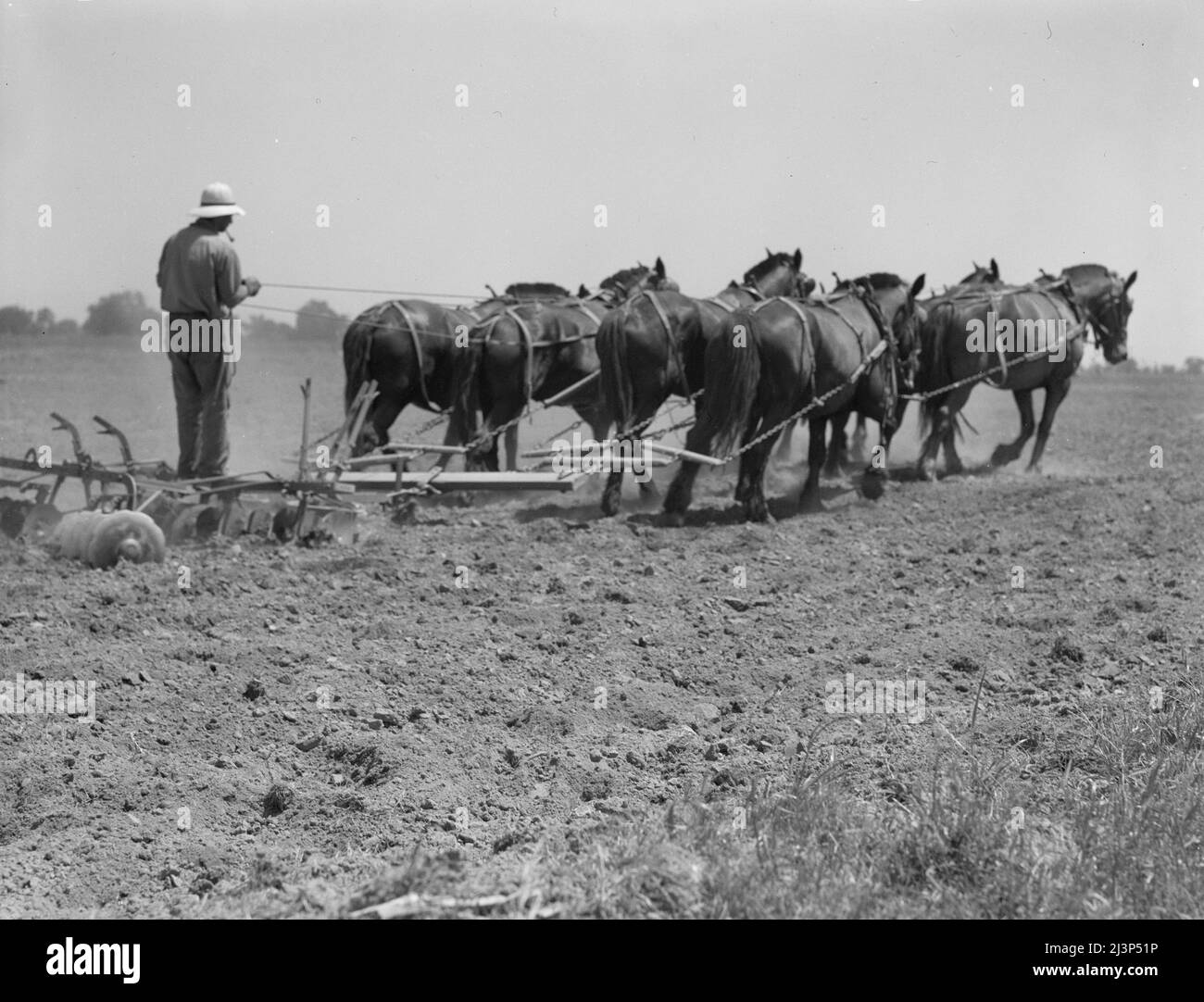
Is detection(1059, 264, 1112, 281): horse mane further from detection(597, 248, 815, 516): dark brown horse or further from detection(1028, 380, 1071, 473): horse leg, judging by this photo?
detection(597, 248, 815, 516): dark brown horse

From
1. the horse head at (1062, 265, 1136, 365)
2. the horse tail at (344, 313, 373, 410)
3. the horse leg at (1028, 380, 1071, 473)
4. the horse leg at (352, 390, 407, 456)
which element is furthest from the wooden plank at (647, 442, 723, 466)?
the horse head at (1062, 265, 1136, 365)

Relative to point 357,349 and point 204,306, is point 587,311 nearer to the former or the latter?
point 357,349

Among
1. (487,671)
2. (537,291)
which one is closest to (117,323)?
(537,291)

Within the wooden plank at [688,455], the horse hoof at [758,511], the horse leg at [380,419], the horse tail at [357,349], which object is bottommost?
the horse hoof at [758,511]

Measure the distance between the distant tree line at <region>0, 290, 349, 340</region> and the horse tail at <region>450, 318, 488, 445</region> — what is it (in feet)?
63.2

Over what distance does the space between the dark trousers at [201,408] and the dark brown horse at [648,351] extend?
337 centimetres

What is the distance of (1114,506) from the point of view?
37.1ft

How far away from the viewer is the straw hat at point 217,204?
9.24 metres

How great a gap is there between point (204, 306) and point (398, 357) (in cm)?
353

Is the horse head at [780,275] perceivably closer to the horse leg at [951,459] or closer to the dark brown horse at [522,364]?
the dark brown horse at [522,364]

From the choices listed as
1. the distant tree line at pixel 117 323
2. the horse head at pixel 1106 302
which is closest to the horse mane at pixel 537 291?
the horse head at pixel 1106 302

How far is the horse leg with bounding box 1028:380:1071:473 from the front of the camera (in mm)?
14914

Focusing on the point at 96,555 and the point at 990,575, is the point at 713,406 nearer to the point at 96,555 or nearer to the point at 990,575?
the point at 990,575

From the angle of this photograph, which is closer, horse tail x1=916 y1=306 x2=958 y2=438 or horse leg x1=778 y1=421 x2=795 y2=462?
horse tail x1=916 y1=306 x2=958 y2=438
